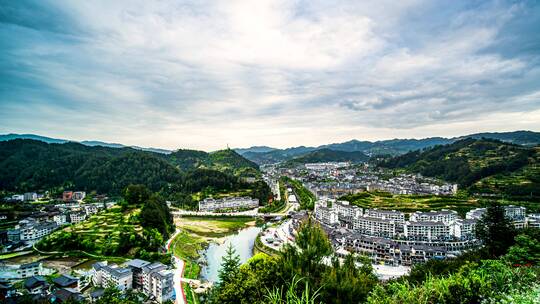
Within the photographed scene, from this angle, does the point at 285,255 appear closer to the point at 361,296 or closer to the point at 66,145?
the point at 361,296

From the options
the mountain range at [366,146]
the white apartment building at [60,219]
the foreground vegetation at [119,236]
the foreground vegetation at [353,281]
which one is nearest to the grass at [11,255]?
the foreground vegetation at [119,236]

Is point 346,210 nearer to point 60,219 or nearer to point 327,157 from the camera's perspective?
point 60,219

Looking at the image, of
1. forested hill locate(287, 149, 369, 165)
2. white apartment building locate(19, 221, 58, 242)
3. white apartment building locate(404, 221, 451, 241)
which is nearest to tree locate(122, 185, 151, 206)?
white apartment building locate(19, 221, 58, 242)

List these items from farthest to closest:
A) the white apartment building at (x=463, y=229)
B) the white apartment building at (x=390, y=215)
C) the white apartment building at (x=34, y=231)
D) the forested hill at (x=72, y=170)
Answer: the forested hill at (x=72, y=170) → the white apartment building at (x=390, y=215) → the white apartment building at (x=463, y=229) → the white apartment building at (x=34, y=231)

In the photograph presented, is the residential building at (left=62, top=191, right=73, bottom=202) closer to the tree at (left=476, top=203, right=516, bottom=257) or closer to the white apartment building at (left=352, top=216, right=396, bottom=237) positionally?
the white apartment building at (left=352, top=216, right=396, bottom=237)

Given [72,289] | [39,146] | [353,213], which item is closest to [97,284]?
[72,289]

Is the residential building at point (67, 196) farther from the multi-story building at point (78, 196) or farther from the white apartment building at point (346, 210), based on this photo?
the white apartment building at point (346, 210)

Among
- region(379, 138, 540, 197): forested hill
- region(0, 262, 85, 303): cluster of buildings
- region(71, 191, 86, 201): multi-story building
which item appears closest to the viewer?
region(0, 262, 85, 303): cluster of buildings
